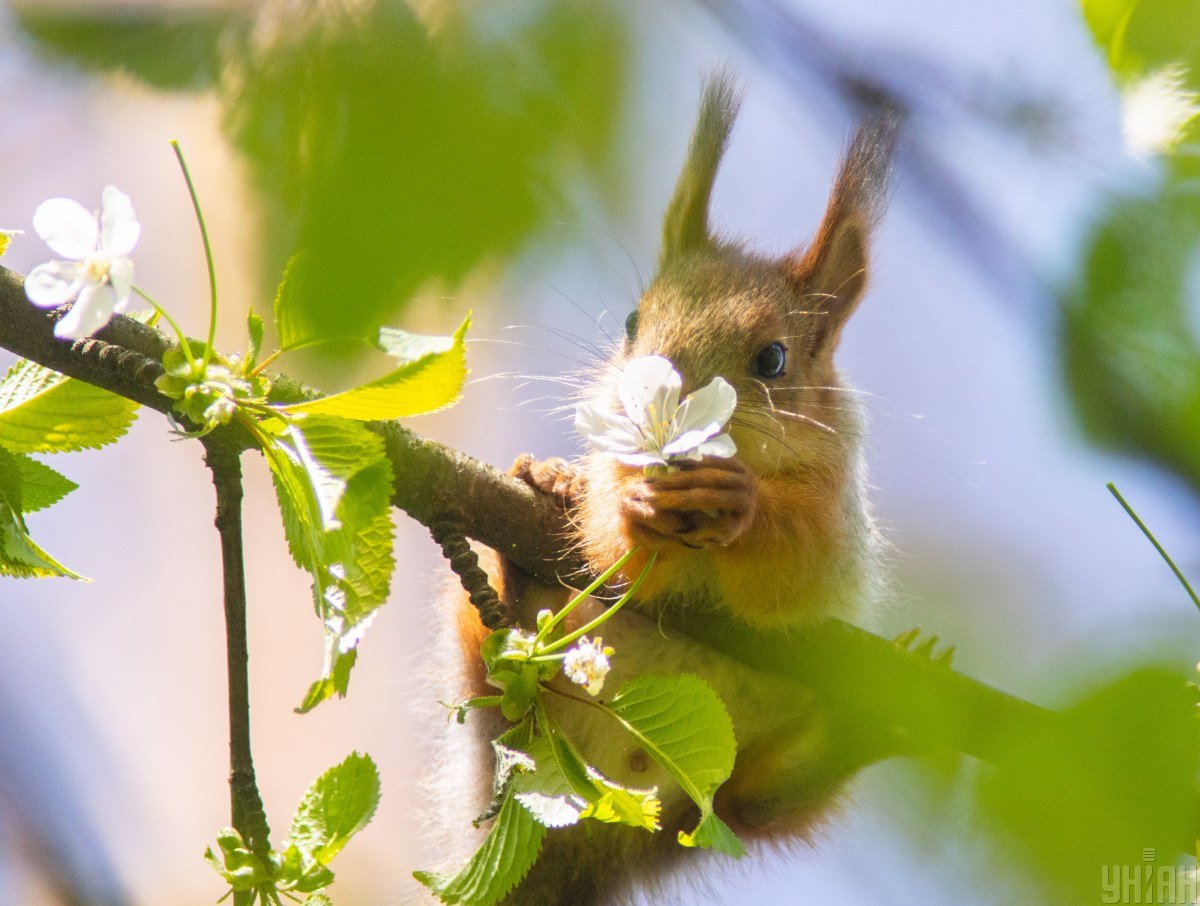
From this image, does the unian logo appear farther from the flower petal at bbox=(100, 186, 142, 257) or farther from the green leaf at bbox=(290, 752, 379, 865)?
the flower petal at bbox=(100, 186, 142, 257)

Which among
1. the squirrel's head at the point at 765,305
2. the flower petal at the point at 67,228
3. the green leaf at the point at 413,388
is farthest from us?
the squirrel's head at the point at 765,305

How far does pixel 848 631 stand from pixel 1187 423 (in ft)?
5.26

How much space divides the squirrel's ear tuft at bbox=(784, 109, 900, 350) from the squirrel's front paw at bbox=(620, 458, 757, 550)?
1.24 m

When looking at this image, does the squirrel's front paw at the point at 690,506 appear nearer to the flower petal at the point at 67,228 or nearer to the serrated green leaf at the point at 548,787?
the serrated green leaf at the point at 548,787

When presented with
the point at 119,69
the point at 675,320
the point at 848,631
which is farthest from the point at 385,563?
the point at 675,320

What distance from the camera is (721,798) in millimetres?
3100

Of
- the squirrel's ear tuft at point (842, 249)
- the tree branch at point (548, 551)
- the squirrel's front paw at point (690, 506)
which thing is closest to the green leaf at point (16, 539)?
the tree branch at point (548, 551)

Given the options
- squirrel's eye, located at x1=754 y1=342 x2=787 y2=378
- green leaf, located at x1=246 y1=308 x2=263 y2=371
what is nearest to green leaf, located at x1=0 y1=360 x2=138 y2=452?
green leaf, located at x1=246 y1=308 x2=263 y2=371

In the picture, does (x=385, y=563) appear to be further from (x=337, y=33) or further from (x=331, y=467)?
(x=337, y=33)

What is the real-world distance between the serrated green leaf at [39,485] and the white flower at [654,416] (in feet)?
2.66

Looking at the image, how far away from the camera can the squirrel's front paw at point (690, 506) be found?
2324 millimetres

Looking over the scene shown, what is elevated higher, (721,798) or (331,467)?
(331,467)

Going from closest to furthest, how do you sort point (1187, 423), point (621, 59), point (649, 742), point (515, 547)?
1. point (1187, 423)
2. point (621, 59)
3. point (649, 742)
4. point (515, 547)

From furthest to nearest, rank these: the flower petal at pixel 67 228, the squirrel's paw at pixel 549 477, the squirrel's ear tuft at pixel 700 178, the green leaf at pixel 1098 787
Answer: the squirrel's ear tuft at pixel 700 178 < the squirrel's paw at pixel 549 477 < the flower petal at pixel 67 228 < the green leaf at pixel 1098 787
